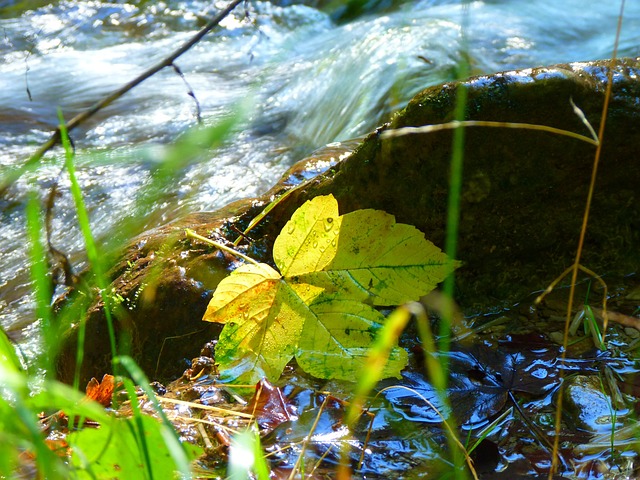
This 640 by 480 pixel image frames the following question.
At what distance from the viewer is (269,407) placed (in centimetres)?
140

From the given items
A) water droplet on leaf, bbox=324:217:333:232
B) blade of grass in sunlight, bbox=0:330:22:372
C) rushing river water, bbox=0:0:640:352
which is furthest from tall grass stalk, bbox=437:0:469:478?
rushing river water, bbox=0:0:640:352

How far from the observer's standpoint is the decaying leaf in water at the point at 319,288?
140 centimetres

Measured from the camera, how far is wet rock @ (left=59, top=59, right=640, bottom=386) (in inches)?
65.7

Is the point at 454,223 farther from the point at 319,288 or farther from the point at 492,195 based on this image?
the point at 492,195

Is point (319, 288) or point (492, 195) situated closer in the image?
point (319, 288)

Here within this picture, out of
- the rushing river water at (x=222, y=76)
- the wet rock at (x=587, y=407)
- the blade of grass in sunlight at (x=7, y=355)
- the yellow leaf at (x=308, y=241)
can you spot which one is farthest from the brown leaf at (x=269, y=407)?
the rushing river water at (x=222, y=76)

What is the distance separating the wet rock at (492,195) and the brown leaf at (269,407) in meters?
0.43

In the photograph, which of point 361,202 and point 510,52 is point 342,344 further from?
point 510,52

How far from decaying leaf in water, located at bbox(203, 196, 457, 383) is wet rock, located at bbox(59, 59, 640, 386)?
0.34 metres

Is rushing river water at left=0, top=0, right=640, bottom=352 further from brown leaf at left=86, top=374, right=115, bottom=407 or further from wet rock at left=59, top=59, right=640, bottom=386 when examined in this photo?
brown leaf at left=86, top=374, right=115, bottom=407

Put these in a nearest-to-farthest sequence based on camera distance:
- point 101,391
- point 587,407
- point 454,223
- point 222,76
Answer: point 454,223 < point 587,407 < point 101,391 < point 222,76

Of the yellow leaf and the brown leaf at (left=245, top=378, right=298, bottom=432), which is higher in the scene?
the yellow leaf

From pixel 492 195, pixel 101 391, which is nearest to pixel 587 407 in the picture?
pixel 492 195

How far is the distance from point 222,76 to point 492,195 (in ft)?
17.0
